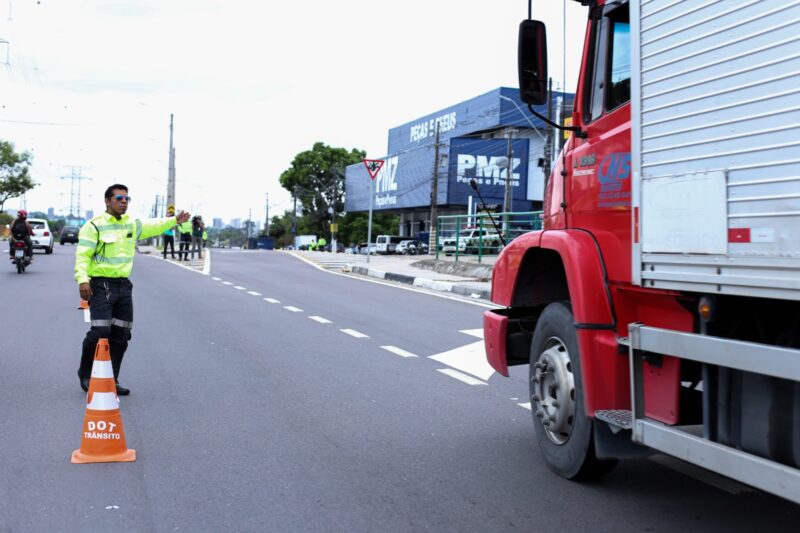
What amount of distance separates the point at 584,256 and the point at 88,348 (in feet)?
14.5

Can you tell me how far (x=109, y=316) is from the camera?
6660 millimetres

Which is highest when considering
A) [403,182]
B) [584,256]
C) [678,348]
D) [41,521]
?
[403,182]

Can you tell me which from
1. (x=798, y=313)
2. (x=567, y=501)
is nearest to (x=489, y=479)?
(x=567, y=501)

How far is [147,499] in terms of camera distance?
171 inches

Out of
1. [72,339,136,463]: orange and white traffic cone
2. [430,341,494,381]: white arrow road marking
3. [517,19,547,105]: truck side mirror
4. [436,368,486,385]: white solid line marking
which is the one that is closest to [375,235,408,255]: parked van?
[430,341,494,381]: white arrow road marking

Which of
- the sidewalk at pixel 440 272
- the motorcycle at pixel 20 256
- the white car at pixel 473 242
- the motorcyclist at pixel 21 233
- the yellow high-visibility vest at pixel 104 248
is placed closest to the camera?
the yellow high-visibility vest at pixel 104 248

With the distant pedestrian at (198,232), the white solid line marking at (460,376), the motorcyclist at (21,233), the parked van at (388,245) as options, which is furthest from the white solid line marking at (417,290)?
the parked van at (388,245)

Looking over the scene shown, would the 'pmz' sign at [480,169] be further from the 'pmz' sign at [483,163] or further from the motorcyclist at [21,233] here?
the motorcyclist at [21,233]

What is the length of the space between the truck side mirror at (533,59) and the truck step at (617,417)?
64.2 inches

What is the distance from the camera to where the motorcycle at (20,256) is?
2128 cm

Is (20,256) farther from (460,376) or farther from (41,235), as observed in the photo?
(460,376)

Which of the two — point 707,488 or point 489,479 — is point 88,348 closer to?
point 489,479

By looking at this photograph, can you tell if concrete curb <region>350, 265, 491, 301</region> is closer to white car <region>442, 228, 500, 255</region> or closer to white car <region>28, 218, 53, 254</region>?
white car <region>442, 228, 500, 255</region>

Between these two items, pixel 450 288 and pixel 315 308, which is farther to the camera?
pixel 450 288
